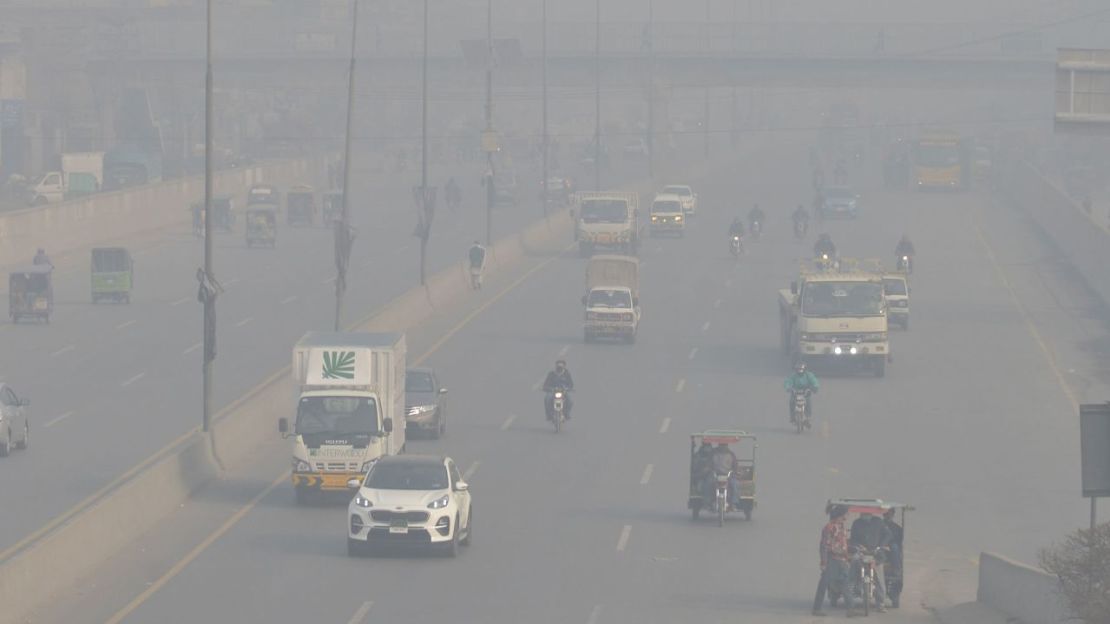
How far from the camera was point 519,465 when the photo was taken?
35.5 metres

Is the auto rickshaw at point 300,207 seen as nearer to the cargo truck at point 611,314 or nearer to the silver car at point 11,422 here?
the cargo truck at point 611,314

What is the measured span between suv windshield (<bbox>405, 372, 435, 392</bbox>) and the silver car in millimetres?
7468

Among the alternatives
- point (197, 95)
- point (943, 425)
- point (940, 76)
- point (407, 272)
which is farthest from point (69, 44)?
point (943, 425)

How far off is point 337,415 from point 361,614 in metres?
9.69

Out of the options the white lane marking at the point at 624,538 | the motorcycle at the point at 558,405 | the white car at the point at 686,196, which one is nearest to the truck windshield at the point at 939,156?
the white car at the point at 686,196

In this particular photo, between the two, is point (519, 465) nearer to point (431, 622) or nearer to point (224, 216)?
point (431, 622)

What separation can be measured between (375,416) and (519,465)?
4.45m

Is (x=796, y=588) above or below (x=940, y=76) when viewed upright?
below

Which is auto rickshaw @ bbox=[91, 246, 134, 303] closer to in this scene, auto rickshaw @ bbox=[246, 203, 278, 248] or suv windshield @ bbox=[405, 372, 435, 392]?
auto rickshaw @ bbox=[246, 203, 278, 248]

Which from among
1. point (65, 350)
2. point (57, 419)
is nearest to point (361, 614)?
point (57, 419)

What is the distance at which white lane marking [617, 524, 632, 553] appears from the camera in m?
27.5

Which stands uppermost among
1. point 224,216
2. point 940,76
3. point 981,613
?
point 940,76

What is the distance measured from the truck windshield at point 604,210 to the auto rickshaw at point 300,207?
22.5 metres

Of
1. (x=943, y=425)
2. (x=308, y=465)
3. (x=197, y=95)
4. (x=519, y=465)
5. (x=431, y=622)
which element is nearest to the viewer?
(x=431, y=622)
